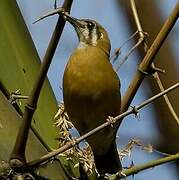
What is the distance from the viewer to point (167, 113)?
1737mm

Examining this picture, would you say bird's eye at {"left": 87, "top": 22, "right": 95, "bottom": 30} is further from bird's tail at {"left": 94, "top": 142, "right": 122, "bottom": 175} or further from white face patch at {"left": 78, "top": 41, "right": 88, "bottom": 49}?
bird's tail at {"left": 94, "top": 142, "right": 122, "bottom": 175}

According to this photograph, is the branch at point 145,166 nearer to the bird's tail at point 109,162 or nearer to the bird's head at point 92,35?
the bird's tail at point 109,162

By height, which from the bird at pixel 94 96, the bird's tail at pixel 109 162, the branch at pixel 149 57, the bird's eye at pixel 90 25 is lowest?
the bird's tail at pixel 109 162

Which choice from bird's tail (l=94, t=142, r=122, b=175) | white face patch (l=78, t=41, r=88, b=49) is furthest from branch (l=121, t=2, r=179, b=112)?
white face patch (l=78, t=41, r=88, b=49)

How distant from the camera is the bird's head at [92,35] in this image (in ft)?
6.21

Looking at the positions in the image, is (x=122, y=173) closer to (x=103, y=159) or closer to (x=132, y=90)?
(x=132, y=90)

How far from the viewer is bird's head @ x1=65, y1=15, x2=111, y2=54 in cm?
189

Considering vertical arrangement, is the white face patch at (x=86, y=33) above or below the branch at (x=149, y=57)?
below

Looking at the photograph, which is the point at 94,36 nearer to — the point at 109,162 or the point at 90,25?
the point at 90,25

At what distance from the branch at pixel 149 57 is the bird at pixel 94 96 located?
50cm

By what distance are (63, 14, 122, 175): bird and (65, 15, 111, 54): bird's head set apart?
0.05m

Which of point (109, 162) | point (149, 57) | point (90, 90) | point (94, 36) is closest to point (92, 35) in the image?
point (94, 36)

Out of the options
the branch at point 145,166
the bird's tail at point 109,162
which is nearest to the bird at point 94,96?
the bird's tail at point 109,162

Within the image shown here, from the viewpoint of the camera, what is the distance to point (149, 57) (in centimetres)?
104
